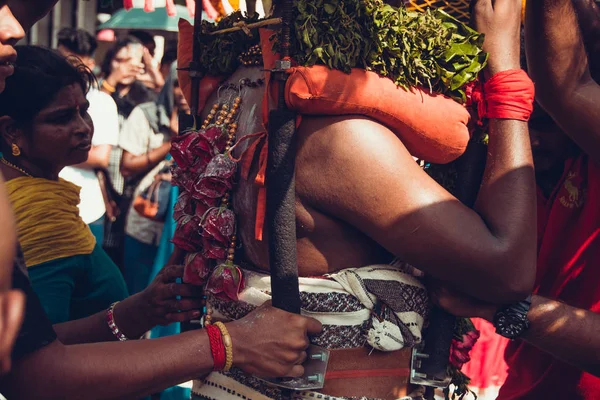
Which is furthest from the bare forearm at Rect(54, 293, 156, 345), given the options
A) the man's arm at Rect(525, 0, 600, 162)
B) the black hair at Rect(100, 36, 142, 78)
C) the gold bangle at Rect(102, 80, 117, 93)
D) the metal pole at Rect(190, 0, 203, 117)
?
the black hair at Rect(100, 36, 142, 78)

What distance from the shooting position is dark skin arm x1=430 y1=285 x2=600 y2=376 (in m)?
2.26

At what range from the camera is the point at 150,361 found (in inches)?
78.8

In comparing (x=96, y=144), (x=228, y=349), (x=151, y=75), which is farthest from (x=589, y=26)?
(x=151, y=75)

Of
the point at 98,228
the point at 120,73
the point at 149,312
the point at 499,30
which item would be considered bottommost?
the point at 98,228

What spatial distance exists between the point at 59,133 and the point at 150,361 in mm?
1703

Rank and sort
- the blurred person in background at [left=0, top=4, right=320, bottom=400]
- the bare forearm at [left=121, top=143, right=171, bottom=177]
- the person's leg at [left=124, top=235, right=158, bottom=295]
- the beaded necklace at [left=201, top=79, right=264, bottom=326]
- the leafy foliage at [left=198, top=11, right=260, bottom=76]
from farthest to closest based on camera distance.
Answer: the bare forearm at [left=121, top=143, right=171, bottom=177] → the person's leg at [left=124, top=235, right=158, bottom=295] → the leafy foliage at [left=198, top=11, right=260, bottom=76] → the beaded necklace at [left=201, top=79, right=264, bottom=326] → the blurred person in background at [left=0, top=4, right=320, bottom=400]

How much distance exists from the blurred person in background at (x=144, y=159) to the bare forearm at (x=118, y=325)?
289 centimetres

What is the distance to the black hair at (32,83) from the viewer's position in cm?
319

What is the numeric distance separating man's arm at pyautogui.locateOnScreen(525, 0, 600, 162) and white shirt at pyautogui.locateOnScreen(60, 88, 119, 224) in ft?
13.3

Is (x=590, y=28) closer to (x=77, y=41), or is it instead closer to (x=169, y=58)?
(x=169, y=58)

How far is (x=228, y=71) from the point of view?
2.46 meters

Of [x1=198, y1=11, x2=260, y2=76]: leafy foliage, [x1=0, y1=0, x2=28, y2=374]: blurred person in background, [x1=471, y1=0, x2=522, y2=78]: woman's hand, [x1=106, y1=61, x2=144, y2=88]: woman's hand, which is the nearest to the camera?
[x1=0, y1=0, x2=28, y2=374]: blurred person in background

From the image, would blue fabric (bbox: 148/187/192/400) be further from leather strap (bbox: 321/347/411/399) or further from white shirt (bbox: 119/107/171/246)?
leather strap (bbox: 321/347/411/399)

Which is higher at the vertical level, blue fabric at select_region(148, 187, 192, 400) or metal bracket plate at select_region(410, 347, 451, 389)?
metal bracket plate at select_region(410, 347, 451, 389)
